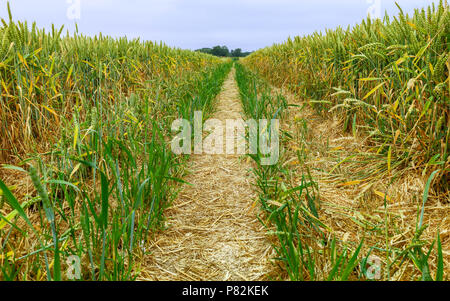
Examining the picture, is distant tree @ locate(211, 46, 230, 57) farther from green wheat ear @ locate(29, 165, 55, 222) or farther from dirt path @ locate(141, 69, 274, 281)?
green wheat ear @ locate(29, 165, 55, 222)

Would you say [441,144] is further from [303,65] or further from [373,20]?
[303,65]

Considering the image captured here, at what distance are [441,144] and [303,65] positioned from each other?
2758 mm

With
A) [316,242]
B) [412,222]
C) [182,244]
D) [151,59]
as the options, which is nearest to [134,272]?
[182,244]

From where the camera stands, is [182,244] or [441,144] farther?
[441,144]

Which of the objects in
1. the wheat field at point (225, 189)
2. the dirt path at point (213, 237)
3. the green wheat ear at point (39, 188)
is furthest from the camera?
the dirt path at point (213, 237)

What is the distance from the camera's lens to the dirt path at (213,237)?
117 centimetres

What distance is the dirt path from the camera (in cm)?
117

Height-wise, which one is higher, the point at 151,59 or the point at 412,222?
the point at 151,59

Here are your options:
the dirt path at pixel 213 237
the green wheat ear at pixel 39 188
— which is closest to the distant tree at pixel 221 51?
the dirt path at pixel 213 237

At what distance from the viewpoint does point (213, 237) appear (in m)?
1.40

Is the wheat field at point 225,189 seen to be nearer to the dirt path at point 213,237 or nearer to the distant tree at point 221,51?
the dirt path at point 213,237

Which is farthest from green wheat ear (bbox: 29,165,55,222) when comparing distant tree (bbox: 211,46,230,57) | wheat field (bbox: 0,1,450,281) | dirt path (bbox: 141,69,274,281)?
distant tree (bbox: 211,46,230,57)

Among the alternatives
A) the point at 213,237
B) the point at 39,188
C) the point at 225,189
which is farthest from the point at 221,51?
the point at 39,188
